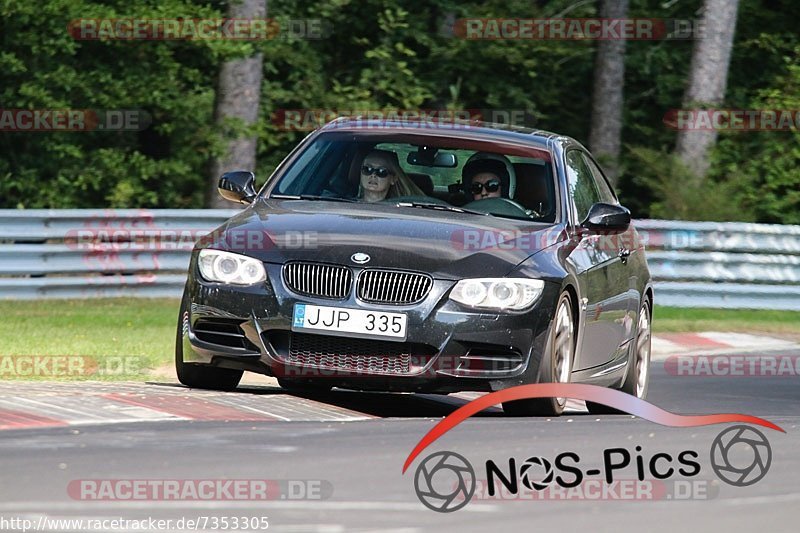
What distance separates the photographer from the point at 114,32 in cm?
2152

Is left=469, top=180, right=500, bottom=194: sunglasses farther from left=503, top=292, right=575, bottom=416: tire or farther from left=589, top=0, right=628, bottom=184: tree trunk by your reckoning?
left=589, top=0, right=628, bottom=184: tree trunk

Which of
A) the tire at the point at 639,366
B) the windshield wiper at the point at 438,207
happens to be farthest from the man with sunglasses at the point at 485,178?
the tire at the point at 639,366

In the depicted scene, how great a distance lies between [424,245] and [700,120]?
17792mm

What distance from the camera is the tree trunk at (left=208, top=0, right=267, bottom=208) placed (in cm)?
2295

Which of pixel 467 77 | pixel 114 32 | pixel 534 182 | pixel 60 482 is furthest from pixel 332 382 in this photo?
pixel 467 77

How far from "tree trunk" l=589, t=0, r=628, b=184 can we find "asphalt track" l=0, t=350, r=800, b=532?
18497mm

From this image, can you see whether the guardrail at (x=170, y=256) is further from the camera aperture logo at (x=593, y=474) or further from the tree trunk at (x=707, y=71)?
the camera aperture logo at (x=593, y=474)

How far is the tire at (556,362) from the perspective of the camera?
9.19 m

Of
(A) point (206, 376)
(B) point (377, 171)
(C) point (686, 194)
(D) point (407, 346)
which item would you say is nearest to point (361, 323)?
(D) point (407, 346)

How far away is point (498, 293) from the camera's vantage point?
9047mm

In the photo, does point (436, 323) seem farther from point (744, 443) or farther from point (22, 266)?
point (22, 266)

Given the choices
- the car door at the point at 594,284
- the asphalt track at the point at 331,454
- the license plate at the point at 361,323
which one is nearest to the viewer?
the asphalt track at the point at 331,454

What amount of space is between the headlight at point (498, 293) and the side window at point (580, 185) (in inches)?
54.0

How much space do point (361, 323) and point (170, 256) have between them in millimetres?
10122
